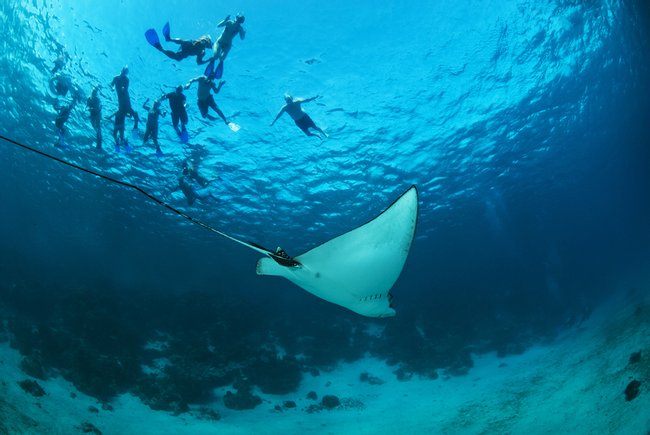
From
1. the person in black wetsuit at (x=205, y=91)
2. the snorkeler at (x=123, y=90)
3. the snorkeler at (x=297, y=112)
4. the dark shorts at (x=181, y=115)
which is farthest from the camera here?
the snorkeler at (x=297, y=112)

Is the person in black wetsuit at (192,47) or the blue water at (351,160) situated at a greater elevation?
the blue water at (351,160)

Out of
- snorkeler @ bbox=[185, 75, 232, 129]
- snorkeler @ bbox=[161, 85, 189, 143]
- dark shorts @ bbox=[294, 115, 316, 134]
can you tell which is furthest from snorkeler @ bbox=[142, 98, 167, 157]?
dark shorts @ bbox=[294, 115, 316, 134]

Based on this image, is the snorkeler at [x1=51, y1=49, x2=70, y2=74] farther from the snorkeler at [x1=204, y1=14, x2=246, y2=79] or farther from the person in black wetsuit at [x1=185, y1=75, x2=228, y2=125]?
the snorkeler at [x1=204, y1=14, x2=246, y2=79]

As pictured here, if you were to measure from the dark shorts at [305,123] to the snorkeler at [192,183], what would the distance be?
5.96 meters

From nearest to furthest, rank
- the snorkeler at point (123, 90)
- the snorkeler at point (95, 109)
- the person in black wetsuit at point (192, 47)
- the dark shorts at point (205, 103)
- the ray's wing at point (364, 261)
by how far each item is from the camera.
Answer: the ray's wing at point (364, 261), the person in black wetsuit at point (192, 47), the dark shorts at point (205, 103), the snorkeler at point (123, 90), the snorkeler at point (95, 109)

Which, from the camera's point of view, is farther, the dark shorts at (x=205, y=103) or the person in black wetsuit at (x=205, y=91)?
the dark shorts at (x=205, y=103)

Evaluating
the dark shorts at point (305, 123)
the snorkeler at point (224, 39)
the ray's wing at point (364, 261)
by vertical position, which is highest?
the dark shorts at point (305, 123)

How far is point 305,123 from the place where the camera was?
1273 cm

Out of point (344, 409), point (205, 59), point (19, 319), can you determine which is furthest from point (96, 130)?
point (344, 409)

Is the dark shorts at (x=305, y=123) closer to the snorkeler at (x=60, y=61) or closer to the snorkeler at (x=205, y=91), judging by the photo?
the snorkeler at (x=205, y=91)

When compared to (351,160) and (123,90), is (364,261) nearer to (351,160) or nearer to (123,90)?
(123,90)

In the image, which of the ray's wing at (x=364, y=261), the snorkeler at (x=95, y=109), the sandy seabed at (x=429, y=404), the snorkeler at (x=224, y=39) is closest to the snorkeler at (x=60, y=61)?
the snorkeler at (x=95, y=109)

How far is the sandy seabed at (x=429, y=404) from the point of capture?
14.0m

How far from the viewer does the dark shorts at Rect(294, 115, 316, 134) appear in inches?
491
